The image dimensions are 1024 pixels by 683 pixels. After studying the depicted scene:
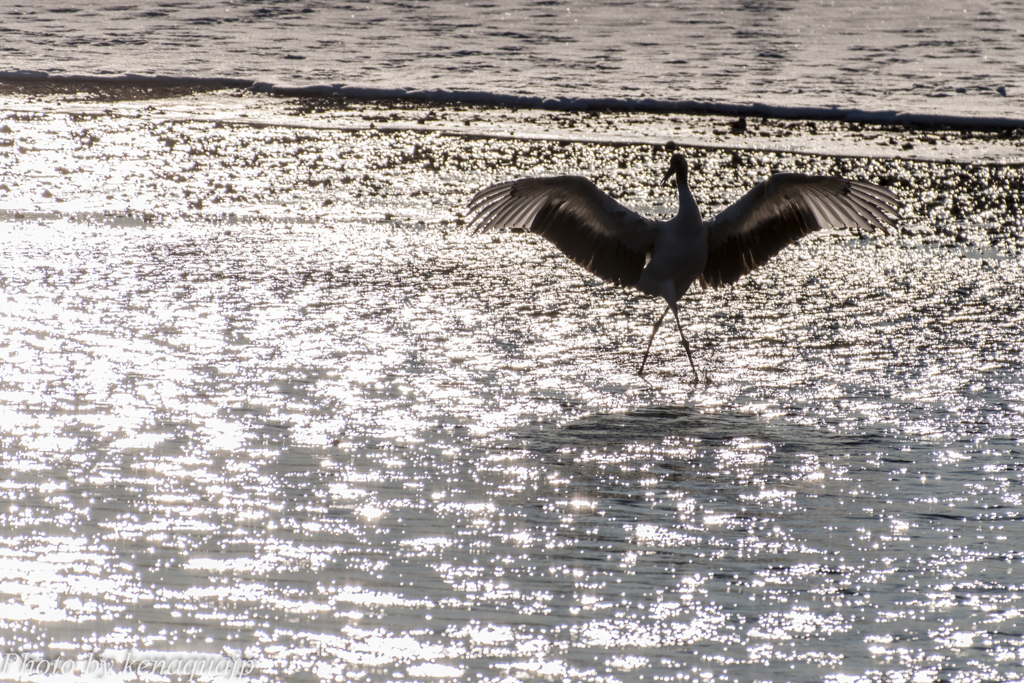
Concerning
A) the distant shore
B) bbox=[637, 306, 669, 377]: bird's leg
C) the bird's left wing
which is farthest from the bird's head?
the distant shore

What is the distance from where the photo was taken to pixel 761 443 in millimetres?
6340

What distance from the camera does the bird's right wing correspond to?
8.23 meters

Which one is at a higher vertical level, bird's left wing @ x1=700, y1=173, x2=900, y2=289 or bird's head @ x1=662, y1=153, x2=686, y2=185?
bird's head @ x1=662, y1=153, x2=686, y2=185

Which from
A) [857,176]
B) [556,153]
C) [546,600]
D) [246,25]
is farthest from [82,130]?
[546,600]

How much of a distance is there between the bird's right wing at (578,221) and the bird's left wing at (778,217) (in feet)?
1.64

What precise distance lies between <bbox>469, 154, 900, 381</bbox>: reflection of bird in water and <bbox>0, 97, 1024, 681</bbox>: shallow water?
39 centimetres

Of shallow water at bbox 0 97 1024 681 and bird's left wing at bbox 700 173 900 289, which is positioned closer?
shallow water at bbox 0 97 1024 681

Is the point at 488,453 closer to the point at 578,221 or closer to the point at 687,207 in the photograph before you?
the point at 578,221

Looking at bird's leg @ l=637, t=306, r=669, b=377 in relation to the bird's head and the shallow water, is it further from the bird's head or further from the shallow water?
the bird's head

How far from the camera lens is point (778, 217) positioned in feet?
27.7

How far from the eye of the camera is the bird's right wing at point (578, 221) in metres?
8.23

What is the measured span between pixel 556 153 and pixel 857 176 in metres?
3.09

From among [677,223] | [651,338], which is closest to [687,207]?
[677,223]

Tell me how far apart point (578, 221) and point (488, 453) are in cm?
279
